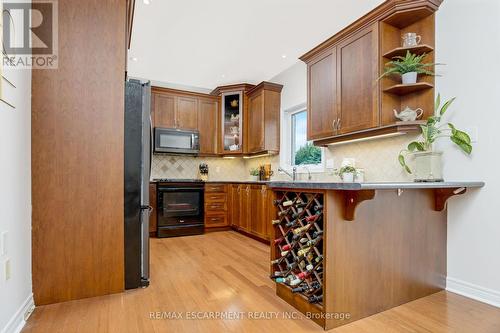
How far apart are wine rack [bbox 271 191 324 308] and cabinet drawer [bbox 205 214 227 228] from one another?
2534 mm

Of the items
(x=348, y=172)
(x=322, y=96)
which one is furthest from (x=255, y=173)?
(x=348, y=172)

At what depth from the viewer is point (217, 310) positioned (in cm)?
183

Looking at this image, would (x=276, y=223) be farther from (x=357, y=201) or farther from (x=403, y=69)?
(x=403, y=69)

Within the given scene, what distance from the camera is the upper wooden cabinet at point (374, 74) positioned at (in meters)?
2.32

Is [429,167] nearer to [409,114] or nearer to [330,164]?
[409,114]

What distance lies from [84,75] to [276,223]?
1861 mm

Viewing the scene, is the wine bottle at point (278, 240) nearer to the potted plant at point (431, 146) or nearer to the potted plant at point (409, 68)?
the potted plant at point (431, 146)

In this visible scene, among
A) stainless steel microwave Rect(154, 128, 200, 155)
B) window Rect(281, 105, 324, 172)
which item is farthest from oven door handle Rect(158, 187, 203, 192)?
window Rect(281, 105, 324, 172)

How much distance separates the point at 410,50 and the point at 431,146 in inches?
34.3

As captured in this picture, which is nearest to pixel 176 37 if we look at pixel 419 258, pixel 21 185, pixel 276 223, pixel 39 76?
pixel 39 76

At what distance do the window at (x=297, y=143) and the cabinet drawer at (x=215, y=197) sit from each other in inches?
47.3

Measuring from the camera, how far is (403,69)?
7.59 feet

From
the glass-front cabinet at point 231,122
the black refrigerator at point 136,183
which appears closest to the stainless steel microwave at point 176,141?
the glass-front cabinet at point 231,122

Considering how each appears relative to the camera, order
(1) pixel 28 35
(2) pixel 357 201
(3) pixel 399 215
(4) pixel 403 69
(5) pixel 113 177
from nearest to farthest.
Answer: (2) pixel 357 201
(1) pixel 28 35
(3) pixel 399 215
(5) pixel 113 177
(4) pixel 403 69
